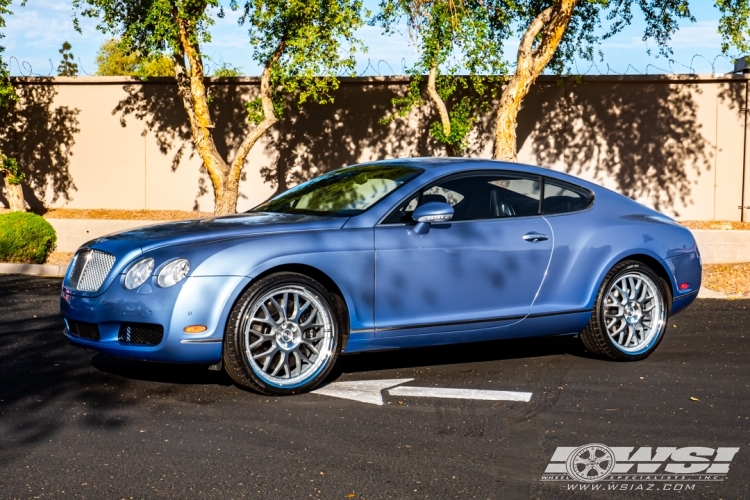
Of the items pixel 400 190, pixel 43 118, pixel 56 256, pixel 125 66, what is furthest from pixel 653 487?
pixel 125 66

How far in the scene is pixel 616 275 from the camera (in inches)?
300

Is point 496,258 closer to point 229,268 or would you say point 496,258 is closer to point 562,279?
point 562,279

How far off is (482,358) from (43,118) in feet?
47.2

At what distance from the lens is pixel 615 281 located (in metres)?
7.61

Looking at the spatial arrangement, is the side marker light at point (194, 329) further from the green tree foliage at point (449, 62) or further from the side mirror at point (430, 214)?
the green tree foliage at point (449, 62)

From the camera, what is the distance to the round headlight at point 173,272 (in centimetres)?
611

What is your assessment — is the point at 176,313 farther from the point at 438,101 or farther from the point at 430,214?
the point at 438,101

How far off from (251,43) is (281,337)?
10638 mm

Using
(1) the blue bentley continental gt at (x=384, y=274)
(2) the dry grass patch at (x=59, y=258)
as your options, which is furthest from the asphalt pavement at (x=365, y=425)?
(2) the dry grass patch at (x=59, y=258)

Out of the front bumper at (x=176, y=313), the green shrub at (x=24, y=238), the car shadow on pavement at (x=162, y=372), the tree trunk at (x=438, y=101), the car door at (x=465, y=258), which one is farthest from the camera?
the tree trunk at (x=438, y=101)

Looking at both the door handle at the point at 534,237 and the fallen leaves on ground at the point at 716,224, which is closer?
the door handle at the point at 534,237

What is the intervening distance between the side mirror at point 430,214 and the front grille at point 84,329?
218cm

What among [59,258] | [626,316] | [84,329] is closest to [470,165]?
[626,316]

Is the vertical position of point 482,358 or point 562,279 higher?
point 562,279
